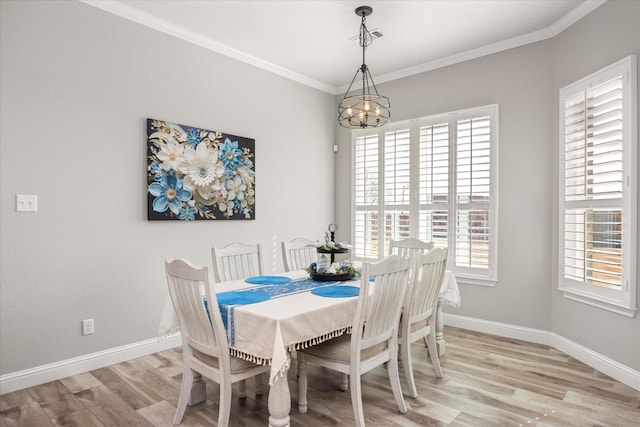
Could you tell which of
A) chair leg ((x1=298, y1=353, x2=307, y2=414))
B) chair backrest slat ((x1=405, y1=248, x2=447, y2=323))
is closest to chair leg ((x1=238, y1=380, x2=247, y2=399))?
chair leg ((x1=298, y1=353, x2=307, y2=414))

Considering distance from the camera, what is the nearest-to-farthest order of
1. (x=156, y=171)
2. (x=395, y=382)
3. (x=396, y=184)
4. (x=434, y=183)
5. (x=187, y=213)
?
(x=395, y=382) → (x=156, y=171) → (x=187, y=213) → (x=434, y=183) → (x=396, y=184)

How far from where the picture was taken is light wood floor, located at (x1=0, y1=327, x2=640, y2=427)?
235 centimetres

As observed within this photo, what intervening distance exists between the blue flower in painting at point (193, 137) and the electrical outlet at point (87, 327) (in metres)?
1.69

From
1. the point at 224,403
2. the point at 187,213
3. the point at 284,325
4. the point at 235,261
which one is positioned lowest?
the point at 224,403

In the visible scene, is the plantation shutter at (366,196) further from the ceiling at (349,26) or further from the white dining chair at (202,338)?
the white dining chair at (202,338)

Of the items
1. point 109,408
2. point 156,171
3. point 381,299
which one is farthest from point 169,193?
point 381,299

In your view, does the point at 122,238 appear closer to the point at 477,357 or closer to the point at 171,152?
the point at 171,152

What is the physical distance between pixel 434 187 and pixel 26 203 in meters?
3.63

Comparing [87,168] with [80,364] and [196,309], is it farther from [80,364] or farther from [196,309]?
[196,309]

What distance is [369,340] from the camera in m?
2.24

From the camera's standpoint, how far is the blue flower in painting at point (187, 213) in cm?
364

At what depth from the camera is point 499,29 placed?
3648 mm

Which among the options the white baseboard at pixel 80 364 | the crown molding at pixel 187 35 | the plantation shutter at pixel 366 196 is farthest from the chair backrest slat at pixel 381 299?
the crown molding at pixel 187 35

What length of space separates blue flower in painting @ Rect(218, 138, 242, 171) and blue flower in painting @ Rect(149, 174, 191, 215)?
0.52 m
